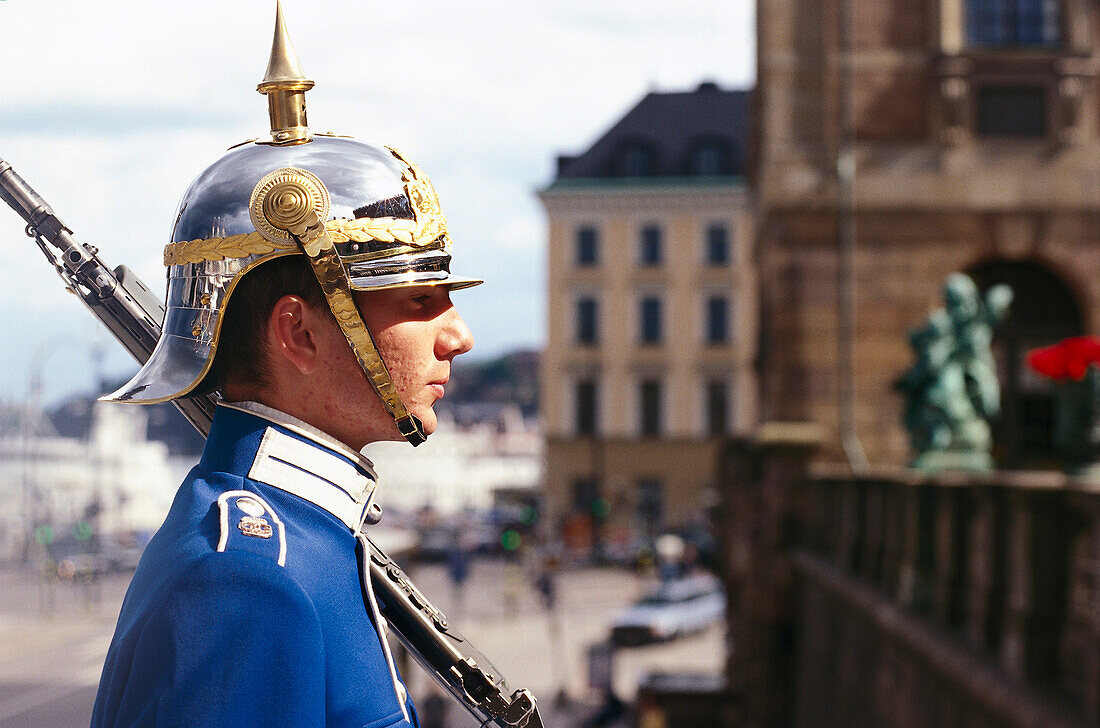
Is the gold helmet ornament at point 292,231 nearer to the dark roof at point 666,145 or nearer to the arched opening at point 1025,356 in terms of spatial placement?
the arched opening at point 1025,356

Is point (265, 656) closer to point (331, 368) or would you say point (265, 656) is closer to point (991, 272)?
point (331, 368)

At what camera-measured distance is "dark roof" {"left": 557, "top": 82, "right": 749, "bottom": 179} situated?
7631 cm

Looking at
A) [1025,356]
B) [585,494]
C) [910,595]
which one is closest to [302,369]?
[910,595]

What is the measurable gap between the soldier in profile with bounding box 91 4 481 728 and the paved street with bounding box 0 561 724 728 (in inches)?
18.5

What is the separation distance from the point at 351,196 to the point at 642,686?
2786cm

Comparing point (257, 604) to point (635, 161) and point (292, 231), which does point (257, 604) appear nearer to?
point (292, 231)

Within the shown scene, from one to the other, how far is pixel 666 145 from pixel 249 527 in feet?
250

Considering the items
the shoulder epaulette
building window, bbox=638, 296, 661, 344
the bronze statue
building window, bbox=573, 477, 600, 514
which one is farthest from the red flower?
building window, bbox=638, 296, 661, 344

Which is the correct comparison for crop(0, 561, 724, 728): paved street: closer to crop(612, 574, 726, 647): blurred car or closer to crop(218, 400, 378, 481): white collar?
crop(612, 574, 726, 647): blurred car

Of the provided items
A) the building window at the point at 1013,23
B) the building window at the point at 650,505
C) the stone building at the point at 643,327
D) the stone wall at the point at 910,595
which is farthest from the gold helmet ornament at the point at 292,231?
the building window at the point at 650,505

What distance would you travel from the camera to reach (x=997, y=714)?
36.8 feet

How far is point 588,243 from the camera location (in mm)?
75312

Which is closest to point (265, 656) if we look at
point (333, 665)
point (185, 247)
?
point (333, 665)

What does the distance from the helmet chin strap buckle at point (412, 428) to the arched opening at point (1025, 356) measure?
21.1 m
